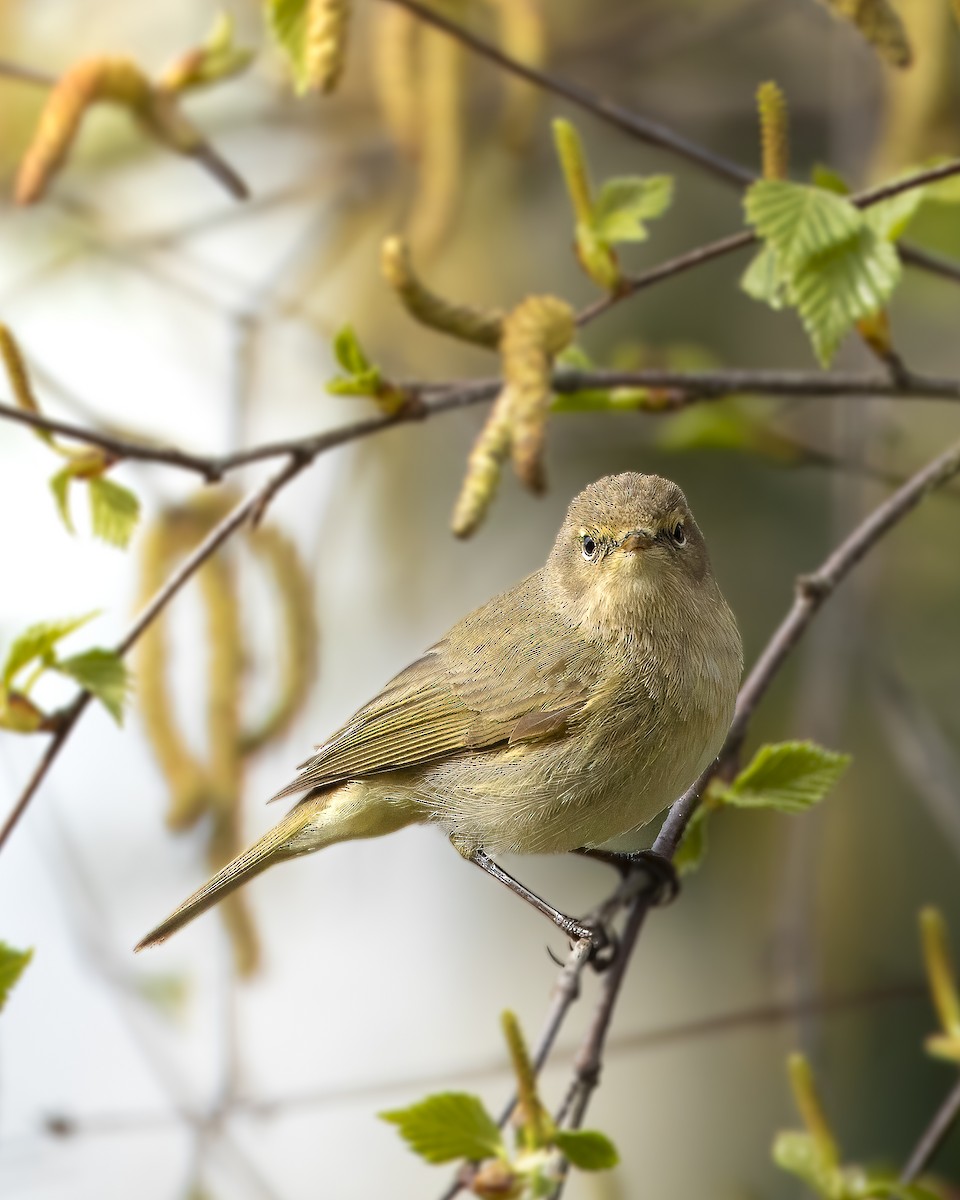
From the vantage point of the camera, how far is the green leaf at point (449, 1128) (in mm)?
1442

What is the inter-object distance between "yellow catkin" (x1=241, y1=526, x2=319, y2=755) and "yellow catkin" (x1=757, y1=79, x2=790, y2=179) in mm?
847

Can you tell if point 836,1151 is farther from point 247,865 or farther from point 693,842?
point 247,865

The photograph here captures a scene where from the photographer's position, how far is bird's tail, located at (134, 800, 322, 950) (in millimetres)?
1686

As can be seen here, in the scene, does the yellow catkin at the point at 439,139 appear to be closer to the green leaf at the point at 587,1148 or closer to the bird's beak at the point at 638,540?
the bird's beak at the point at 638,540

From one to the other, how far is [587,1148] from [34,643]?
0.85m

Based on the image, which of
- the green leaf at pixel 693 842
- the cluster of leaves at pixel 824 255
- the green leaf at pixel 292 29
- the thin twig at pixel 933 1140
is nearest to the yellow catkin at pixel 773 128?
the cluster of leaves at pixel 824 255

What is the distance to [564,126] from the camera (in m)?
1.82

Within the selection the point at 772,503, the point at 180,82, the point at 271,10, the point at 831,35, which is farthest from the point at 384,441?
the point at 271,10

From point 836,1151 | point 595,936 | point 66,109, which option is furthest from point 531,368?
point 836,1151

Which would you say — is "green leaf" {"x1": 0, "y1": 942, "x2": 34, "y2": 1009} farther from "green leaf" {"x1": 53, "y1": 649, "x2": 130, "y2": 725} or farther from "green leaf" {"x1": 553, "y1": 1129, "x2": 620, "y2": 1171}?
"green leaf" {"x1": 553, "y1": 1129, "x2": 620, "y2": 1171}

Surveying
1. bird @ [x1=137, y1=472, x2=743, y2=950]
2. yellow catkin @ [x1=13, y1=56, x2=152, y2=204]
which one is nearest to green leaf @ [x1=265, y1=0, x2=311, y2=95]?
yellow catkin @ [x1=13, y1=56, x2=152, y2=204]

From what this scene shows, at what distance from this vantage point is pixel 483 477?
56.5 inches

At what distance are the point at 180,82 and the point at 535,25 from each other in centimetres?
87

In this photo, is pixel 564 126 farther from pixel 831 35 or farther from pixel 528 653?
pixel 831 35
